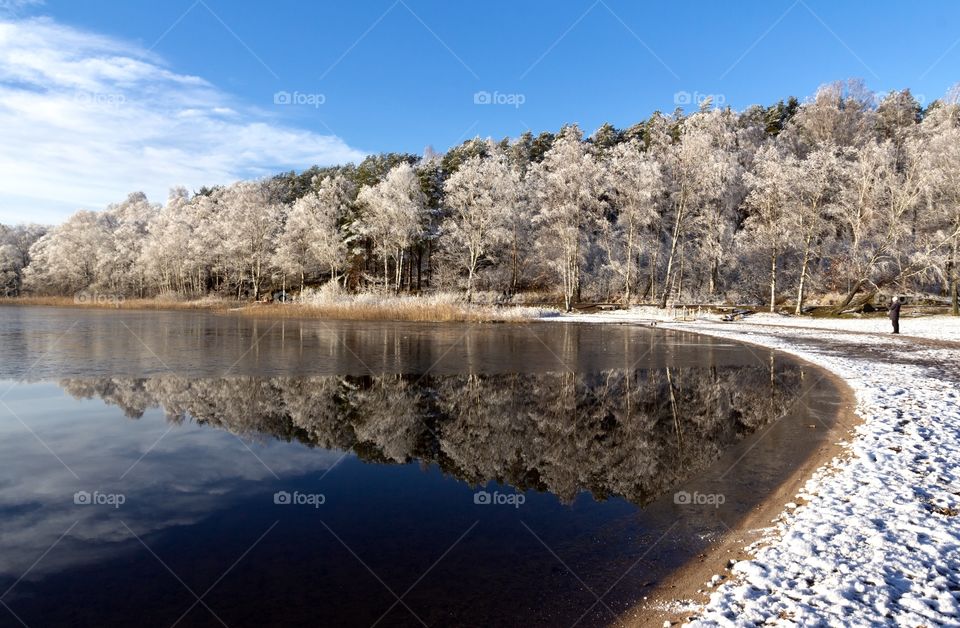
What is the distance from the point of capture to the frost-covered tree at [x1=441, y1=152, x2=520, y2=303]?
53.1m

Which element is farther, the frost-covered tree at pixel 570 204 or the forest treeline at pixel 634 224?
the frost-covered tree at pixel 570 204

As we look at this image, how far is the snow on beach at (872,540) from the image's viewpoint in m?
4.51

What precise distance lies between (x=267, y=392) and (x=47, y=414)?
4.31 m

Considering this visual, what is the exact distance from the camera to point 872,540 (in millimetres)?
5625

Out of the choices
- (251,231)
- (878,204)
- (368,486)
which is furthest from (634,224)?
(368,486)

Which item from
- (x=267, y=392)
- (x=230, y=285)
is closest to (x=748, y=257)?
(x=267, y=392)

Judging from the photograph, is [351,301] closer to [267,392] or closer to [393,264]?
[393,264]

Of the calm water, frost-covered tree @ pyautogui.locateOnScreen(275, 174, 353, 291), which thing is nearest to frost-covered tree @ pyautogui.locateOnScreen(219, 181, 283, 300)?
frost-covered tree @ pyautogui.locateOnScreen(275, 174, 353, 291)

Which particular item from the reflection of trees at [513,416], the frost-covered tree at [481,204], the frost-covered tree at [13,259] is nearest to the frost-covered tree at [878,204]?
the frost-covered tree at [481,204]

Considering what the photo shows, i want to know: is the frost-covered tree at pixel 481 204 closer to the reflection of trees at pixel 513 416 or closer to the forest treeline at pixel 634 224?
the forest treeline at pixel 634 224

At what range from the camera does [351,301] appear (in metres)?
45.7

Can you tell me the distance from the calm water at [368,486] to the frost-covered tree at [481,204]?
3759 cm

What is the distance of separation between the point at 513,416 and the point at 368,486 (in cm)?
439

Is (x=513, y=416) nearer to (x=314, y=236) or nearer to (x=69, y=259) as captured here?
(x=314, y=236)
